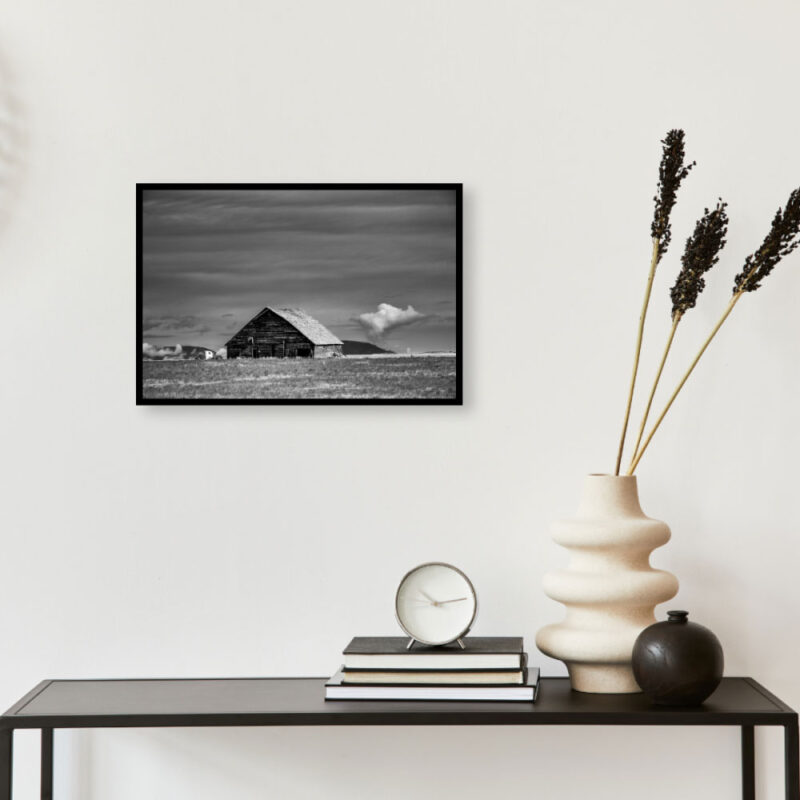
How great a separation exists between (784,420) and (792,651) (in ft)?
→ 1.16

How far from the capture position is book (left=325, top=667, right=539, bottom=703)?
1271 millimetres

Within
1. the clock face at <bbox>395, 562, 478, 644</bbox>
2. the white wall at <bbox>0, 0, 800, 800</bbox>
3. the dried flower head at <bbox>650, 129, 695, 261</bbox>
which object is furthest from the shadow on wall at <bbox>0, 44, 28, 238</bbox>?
the dried flower head at <bbox>650, 129, 695, 261</bbox>

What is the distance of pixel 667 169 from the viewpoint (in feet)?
4.35

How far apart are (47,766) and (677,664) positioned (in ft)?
3.07

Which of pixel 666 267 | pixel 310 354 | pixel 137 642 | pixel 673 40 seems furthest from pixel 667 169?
pixel 137 642

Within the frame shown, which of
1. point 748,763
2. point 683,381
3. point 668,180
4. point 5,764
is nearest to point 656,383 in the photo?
point 683,381

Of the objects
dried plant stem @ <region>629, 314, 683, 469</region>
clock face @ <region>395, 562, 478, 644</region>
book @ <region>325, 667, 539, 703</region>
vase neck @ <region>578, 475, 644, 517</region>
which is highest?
dried plant stem @ <region>629, 314, 683, 469</region>

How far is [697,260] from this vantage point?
133cm

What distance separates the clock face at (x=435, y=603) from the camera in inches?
52.7

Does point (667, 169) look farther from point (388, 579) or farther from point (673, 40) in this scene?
point (388, 579)

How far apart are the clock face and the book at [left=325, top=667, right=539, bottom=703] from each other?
0.24 ft

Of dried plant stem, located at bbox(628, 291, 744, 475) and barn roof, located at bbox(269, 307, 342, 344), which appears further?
barn roof, located at bbox(269, 307, 342, 344)

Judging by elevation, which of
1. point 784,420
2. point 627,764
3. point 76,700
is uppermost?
point 784,420

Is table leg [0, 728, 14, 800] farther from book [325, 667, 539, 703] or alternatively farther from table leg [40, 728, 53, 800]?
book [325, 667, 539, 703]
